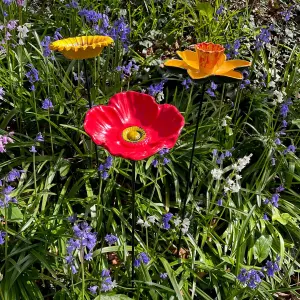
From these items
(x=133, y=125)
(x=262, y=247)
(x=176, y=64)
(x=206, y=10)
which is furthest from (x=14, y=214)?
(x=206, y=10)

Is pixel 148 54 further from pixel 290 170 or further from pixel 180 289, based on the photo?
pixel 180 289

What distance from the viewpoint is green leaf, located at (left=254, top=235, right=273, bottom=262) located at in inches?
109

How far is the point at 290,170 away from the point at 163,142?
1759 mm

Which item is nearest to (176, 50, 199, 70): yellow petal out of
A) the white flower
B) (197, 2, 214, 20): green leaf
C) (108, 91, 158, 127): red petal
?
(108, 91, 158, 127): red petal

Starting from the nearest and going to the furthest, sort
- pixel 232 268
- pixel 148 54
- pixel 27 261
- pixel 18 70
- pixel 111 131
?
pixel 111 131, pixel 27 261, pixel 232 268, pixel 18 70, pixel 148 54

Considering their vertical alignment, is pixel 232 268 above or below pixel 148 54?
below

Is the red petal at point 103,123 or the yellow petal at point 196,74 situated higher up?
the yellow petal at point 196,74

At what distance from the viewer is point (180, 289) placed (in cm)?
247

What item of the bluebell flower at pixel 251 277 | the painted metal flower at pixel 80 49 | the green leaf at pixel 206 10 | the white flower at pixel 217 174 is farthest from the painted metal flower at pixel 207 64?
the green leaf at pixel 206 10

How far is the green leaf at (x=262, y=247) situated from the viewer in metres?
2.78

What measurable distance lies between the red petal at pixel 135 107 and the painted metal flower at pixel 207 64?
0.61ft

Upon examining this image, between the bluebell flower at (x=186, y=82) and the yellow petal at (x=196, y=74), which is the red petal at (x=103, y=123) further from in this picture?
the bluebell flower at (x=186, y=82)

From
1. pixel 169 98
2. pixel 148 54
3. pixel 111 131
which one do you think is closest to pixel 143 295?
pixel 111 131

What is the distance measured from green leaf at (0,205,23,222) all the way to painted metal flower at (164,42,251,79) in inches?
47.4
